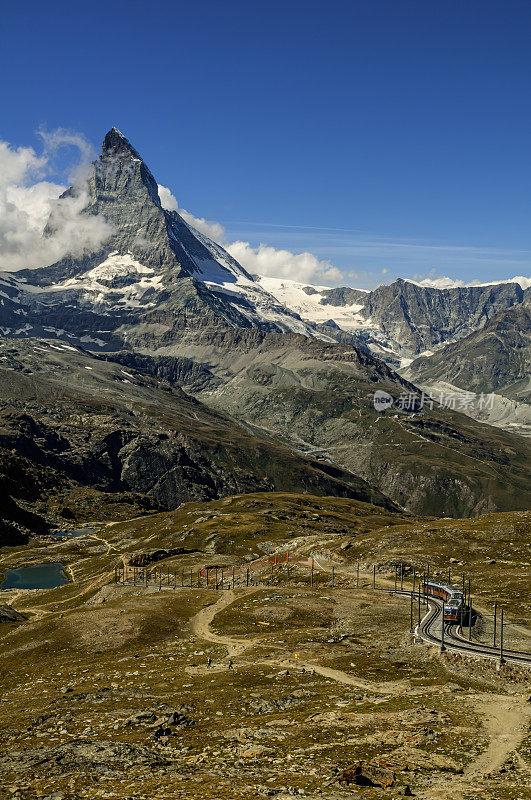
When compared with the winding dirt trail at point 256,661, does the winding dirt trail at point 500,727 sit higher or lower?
higher

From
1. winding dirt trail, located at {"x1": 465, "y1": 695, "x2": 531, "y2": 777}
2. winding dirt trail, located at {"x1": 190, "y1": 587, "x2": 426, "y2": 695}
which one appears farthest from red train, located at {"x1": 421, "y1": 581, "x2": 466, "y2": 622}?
winding dirt trail, located at {"x1": 465, "y1": 695, "x2": 531, "y2": 777}

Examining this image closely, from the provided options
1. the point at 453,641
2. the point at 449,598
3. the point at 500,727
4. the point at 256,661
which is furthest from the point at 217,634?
the point at 500,727

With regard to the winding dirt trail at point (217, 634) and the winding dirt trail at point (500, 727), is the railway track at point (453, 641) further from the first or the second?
the winding dirt trail at point (217, 634)

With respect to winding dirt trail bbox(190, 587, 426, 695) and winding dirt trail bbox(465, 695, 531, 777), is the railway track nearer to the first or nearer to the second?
winding dirt trail bbox(465, 695, 531, 777)

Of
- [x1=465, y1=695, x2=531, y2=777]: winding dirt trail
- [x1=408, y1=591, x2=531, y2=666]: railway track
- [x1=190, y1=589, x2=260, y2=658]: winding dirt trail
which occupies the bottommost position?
[x1=190, y1=589, x2=260, y2=658]: winding dirt trail

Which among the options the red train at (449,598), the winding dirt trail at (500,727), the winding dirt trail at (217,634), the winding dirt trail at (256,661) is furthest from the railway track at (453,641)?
the winding dirt trail at (217,634)

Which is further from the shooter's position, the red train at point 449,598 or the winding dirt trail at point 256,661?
the red train at point 449,598

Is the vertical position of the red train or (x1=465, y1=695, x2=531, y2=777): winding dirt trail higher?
(x1=465, y1=695, x2=531, y2=777): winding dirt trail

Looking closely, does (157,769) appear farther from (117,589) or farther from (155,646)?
(117,589)

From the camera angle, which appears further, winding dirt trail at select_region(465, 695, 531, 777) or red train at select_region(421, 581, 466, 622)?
red train at select_region(421, 581, 466, 622)

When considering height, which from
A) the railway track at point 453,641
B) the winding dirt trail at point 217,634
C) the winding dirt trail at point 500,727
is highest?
the winding dirt trail at point 500,727

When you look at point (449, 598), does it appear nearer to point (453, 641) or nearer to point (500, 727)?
point (453, 641)

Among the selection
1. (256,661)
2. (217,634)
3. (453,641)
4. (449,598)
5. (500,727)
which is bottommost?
(217,634)
